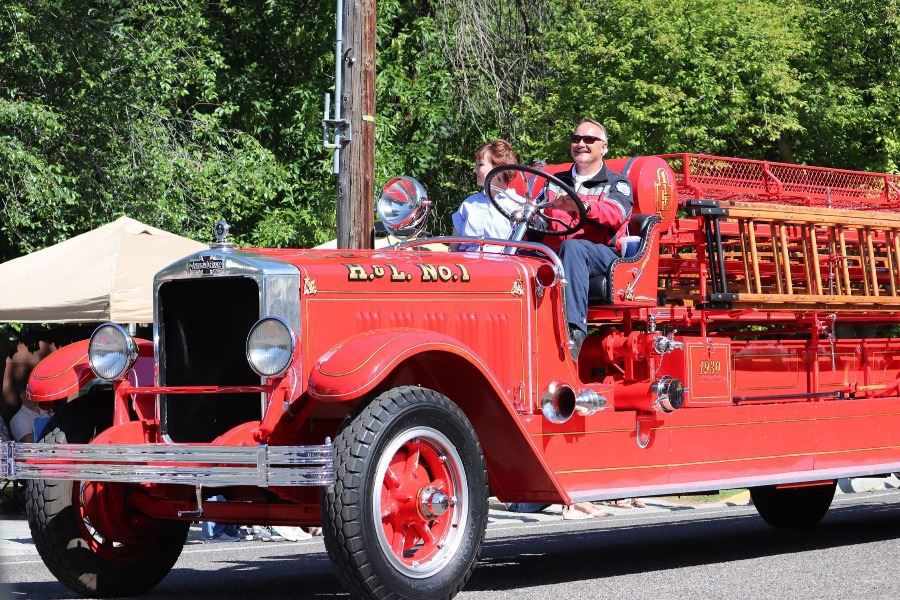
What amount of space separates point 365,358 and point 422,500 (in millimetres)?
720

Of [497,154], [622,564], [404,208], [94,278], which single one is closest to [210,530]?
[94,278]

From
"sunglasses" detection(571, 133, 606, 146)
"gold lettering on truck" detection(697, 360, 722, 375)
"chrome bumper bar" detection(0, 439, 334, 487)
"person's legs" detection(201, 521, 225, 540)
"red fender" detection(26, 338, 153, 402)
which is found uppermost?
"sunglasses" detection(571, 133, 606, 146)

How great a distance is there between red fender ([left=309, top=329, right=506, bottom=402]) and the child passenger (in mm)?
1817

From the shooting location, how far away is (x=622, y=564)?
27.4 ft

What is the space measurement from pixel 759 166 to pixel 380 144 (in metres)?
13.6

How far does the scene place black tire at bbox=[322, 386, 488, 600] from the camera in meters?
5.85

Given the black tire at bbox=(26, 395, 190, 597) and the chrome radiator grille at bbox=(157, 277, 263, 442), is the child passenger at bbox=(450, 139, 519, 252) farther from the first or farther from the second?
the black tire at bbox=(26, 395, 190, 597)

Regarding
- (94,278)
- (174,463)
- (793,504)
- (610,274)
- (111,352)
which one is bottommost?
(793,504)

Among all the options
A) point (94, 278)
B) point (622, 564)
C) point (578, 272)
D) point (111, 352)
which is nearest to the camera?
point (111, 352)

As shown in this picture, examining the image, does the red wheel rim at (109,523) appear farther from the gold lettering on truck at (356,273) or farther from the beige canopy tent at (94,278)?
the beige canopy tent at (94,278)

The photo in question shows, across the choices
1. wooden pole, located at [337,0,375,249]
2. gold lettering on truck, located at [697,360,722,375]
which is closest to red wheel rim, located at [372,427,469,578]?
gold lettering on truck, located at [697,360,722,375]

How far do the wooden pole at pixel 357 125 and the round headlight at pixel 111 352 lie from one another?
→ 4799 millimetres

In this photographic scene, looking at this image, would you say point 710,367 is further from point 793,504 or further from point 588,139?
point 793,504

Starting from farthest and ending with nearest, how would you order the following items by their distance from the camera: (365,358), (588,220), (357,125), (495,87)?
(495,87) < (357,125) < (588,220) < (365,358)
